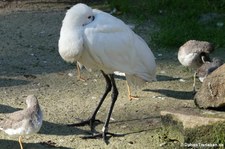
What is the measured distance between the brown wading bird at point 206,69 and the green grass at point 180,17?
5.62ft

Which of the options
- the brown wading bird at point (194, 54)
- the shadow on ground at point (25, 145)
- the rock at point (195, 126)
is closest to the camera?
the rock at point (195, 126)

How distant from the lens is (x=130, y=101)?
6328 mm

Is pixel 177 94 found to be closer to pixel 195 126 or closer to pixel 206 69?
pixel 206 69

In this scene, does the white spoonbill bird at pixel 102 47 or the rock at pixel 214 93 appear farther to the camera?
the rock at pixel 214 93

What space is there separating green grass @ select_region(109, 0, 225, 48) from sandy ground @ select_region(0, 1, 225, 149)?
351mm

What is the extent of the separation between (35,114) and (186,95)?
7.05ft

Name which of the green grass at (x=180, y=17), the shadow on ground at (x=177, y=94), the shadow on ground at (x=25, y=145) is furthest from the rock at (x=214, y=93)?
the green grass at (x=180, y=17)

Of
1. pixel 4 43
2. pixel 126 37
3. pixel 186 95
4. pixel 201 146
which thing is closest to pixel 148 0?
pixel 4 43

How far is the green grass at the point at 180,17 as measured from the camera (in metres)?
8.54

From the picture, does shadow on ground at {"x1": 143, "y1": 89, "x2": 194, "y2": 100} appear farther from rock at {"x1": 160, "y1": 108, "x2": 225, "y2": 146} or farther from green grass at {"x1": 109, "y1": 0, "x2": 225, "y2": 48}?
green grass at {"x1": 109, "y1": 0, "x2": 225, "y2": 48}

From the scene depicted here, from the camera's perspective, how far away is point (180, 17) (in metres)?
9.72

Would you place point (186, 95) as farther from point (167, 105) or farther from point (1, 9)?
point (1, 9)

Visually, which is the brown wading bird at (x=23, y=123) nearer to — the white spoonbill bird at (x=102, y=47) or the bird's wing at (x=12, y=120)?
the bird's wing at (x=12, y=120)

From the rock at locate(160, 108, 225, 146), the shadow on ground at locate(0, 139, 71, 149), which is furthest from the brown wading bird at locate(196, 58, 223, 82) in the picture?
the shadow on ground at locate(0, 139, 71, 149)
